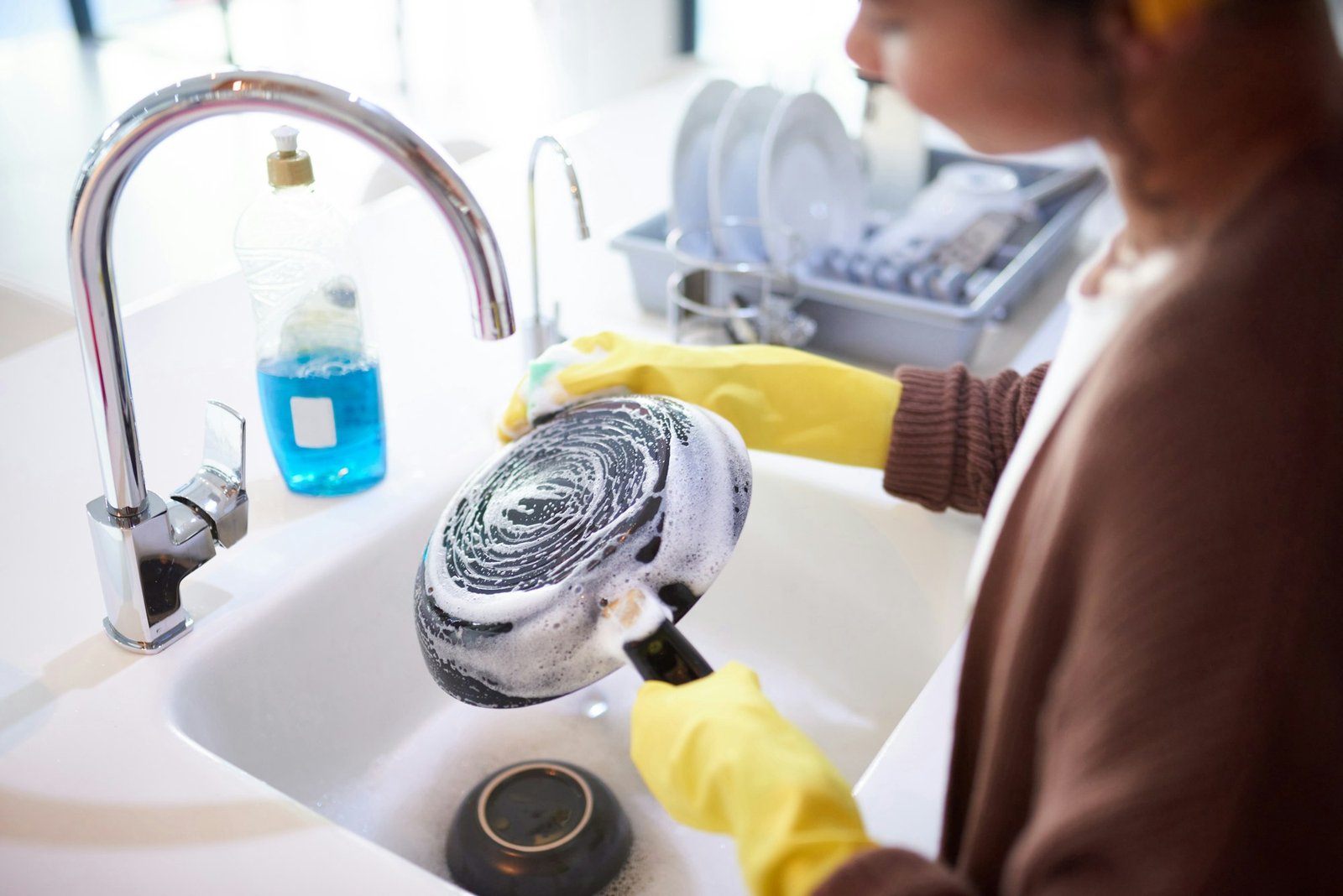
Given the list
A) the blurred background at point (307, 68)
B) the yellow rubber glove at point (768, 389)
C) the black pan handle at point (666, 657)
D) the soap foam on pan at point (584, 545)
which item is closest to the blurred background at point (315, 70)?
the blurred background at point (307, 68)

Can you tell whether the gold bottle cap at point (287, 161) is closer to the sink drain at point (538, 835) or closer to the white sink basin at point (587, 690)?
the white sink basin at point (587, 690)

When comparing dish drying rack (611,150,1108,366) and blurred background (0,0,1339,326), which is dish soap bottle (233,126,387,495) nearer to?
dish drying rack (611,150,1108,366)

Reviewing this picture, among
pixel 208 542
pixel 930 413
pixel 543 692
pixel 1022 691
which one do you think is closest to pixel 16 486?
pixel 208 542

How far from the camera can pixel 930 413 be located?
37.1 inches

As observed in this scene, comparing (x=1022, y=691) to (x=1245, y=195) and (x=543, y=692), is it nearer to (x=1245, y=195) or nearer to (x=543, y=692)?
(x=1245, y=195)

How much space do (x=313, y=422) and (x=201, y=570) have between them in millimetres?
149

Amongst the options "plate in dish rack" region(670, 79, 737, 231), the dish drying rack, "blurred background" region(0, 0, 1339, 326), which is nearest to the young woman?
the dish drying rack

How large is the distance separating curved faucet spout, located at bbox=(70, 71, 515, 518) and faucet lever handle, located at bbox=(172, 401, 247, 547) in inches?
4.0

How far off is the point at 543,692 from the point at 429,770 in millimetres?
365

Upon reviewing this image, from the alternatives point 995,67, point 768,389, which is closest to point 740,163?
point 768,389

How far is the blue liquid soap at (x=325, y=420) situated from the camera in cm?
93

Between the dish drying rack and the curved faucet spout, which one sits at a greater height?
the curved faucet spout

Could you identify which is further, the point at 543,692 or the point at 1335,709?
the point at 543,692

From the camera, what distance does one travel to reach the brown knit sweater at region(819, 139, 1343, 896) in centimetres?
36
